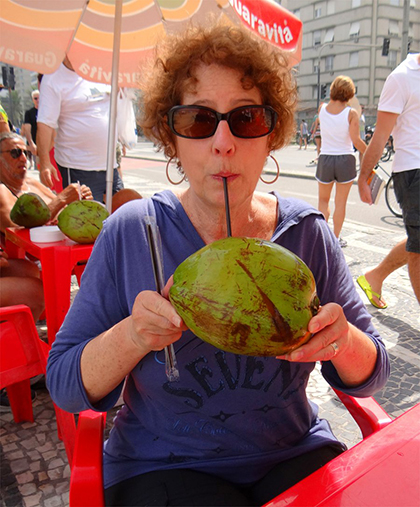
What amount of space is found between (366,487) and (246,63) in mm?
1076

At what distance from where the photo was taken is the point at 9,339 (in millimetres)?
1855

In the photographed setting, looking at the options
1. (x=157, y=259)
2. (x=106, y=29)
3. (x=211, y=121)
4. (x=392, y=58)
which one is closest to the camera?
(x=157, y=259)

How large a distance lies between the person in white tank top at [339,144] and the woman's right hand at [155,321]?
462cm

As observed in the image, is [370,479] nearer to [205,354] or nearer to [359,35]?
[205,354]

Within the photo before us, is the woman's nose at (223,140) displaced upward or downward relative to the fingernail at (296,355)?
upward

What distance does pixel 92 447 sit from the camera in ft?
3.62

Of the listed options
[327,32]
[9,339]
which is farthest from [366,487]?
[327,32]

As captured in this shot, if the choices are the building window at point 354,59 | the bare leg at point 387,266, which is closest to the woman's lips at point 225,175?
the bare leg at point 387,266

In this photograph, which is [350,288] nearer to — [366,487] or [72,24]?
[366,487]

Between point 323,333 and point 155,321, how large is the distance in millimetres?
318

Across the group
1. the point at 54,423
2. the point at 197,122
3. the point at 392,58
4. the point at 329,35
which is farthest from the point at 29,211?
the point at 392,58

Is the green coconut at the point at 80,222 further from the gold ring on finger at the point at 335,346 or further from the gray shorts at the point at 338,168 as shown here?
the gray shorts at the point at 338,168

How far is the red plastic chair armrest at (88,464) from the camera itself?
1.00 m

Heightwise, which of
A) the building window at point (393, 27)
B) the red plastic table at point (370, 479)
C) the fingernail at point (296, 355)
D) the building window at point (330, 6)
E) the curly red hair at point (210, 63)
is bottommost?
the red plastic table at point (370, 479)
